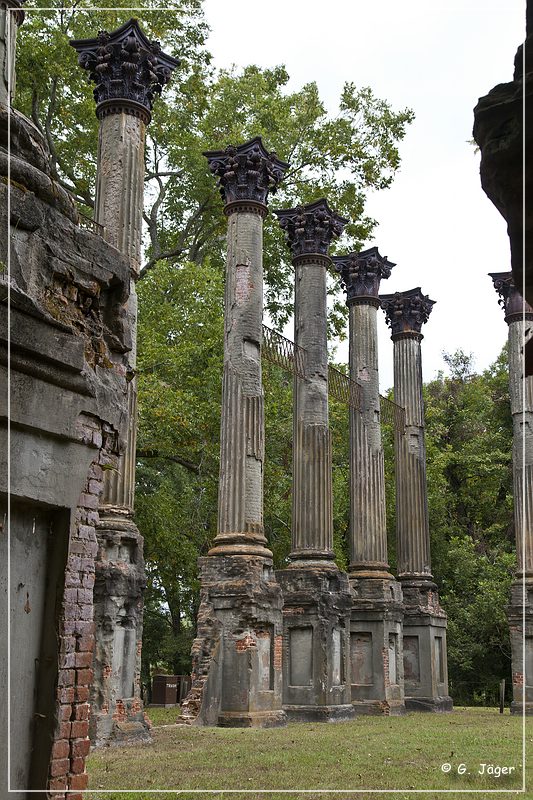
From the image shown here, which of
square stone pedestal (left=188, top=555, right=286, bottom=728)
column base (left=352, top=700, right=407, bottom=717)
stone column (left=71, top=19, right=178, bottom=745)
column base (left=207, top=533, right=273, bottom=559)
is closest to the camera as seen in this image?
stone column (left=71, top=19, right=178, bottom=745)

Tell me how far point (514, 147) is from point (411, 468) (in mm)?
23439

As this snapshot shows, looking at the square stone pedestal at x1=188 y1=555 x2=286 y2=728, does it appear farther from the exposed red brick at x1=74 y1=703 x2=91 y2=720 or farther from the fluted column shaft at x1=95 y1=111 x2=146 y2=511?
the exposed red brick at x1=74 y1=703 x2=91 y2=720

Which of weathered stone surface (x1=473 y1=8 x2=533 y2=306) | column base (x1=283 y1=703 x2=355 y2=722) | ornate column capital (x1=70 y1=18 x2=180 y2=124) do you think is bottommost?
column base (x1=283 y1=703 x2=355 y2=722)

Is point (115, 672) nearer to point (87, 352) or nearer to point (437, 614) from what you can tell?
point (87, 352)

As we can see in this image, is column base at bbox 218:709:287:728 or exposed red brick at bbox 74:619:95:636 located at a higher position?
exposed red brick at bbox 74:619:95:636

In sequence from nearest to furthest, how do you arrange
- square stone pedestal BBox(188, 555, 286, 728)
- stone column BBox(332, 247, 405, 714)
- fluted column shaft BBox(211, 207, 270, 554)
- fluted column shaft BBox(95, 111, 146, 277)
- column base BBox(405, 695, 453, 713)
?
fluted column shaft BBox(95, 111, 146, 277), square stone pedestal BBox(188, 555, 286, 728), fluted column shaft BBox(211, 207, 270, 554), stone column BBox(332, 247, 405, 714), column base BBox(405, 695, 453, 713)

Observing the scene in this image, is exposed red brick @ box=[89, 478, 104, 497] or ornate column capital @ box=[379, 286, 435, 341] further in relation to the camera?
ornate column capital @ box=[379, 286, 435, 341]

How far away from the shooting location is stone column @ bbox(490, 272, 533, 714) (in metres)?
23.8

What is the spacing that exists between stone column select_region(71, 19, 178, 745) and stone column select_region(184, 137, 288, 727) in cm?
269

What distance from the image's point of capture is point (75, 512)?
5551 millimetres

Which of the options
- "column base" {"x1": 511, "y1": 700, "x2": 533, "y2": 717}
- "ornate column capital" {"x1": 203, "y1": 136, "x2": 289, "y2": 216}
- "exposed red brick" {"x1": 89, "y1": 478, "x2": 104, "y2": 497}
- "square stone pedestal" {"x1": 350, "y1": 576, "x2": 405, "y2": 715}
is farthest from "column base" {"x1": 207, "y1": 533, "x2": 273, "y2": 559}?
"exposed red brick" {"x1": 89, "y1": 478, "x2": 104, "y2": 497}

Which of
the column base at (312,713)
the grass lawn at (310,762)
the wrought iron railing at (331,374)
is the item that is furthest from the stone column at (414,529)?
the grass lawn at (310,762)

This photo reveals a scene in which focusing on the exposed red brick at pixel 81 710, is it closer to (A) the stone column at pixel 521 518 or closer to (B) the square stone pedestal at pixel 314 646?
(B) the square stone pedestal at pixel 314 646

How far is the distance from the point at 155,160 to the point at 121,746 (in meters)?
20.5
